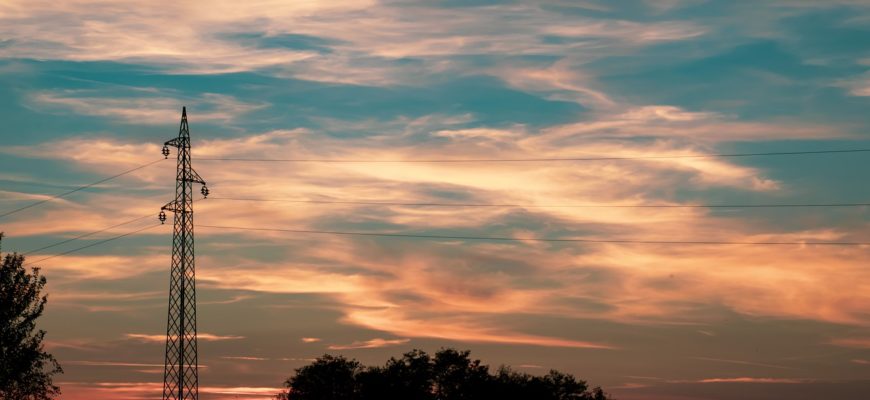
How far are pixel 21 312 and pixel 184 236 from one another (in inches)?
943

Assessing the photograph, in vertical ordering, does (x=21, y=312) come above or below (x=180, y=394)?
above

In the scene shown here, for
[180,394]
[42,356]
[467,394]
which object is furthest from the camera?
[467,394]

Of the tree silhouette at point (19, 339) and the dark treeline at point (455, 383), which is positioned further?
the dark treeline at point (455, 383)

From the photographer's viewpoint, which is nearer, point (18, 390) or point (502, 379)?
point (18, 390)

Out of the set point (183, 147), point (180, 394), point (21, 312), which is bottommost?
point (180, 394)

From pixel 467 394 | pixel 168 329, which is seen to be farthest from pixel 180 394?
pixel 467 394

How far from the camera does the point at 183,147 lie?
98188 millimetres

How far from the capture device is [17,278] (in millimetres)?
107625

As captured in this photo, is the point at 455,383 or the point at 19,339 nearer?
the point at 19,339

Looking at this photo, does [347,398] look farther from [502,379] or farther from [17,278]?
[17,278]

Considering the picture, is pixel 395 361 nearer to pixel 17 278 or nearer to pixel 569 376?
pixel 569 376

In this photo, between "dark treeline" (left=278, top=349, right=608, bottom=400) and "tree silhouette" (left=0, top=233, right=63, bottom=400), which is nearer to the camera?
"tree silhouette" (left=0, top=233, right=63, bottom=400)

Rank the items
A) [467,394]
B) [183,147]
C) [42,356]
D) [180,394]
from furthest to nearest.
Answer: [467,394] < [42,356] < [183,147] < [180,394]

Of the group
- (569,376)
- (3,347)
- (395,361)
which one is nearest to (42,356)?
(3,347)
